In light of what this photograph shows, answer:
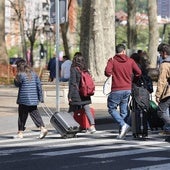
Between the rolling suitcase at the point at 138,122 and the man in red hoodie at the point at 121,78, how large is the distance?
0.30 metres

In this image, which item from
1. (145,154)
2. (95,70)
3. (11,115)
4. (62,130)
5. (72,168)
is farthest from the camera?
(95,70)

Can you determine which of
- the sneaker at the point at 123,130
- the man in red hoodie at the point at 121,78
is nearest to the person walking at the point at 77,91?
the man in red hoodie at the point at 121,78

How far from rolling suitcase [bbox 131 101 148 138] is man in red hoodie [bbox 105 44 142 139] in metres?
0.30

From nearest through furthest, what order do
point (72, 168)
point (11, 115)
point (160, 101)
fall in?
point (72, 168)
point (160, 101)
point (11, 115)

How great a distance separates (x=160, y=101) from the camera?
46.8 ft

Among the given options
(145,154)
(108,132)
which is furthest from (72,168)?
(108,132)

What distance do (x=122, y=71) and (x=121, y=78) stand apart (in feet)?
0.49

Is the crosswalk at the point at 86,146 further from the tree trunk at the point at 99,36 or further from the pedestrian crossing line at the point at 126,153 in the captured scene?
the tree trunk at the point at 99,36

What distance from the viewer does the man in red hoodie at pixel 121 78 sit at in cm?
1506

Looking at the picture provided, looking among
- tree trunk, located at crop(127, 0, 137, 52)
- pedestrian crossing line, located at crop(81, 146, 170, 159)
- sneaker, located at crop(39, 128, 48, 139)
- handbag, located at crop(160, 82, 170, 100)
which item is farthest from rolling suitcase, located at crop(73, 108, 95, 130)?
tree trunk, located at crop(127, 0, 137, 52)

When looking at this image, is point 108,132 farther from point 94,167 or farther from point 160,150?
point 94,167

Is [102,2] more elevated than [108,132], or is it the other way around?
[102,2]

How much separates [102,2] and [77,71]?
10.6m

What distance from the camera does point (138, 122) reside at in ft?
48.7
